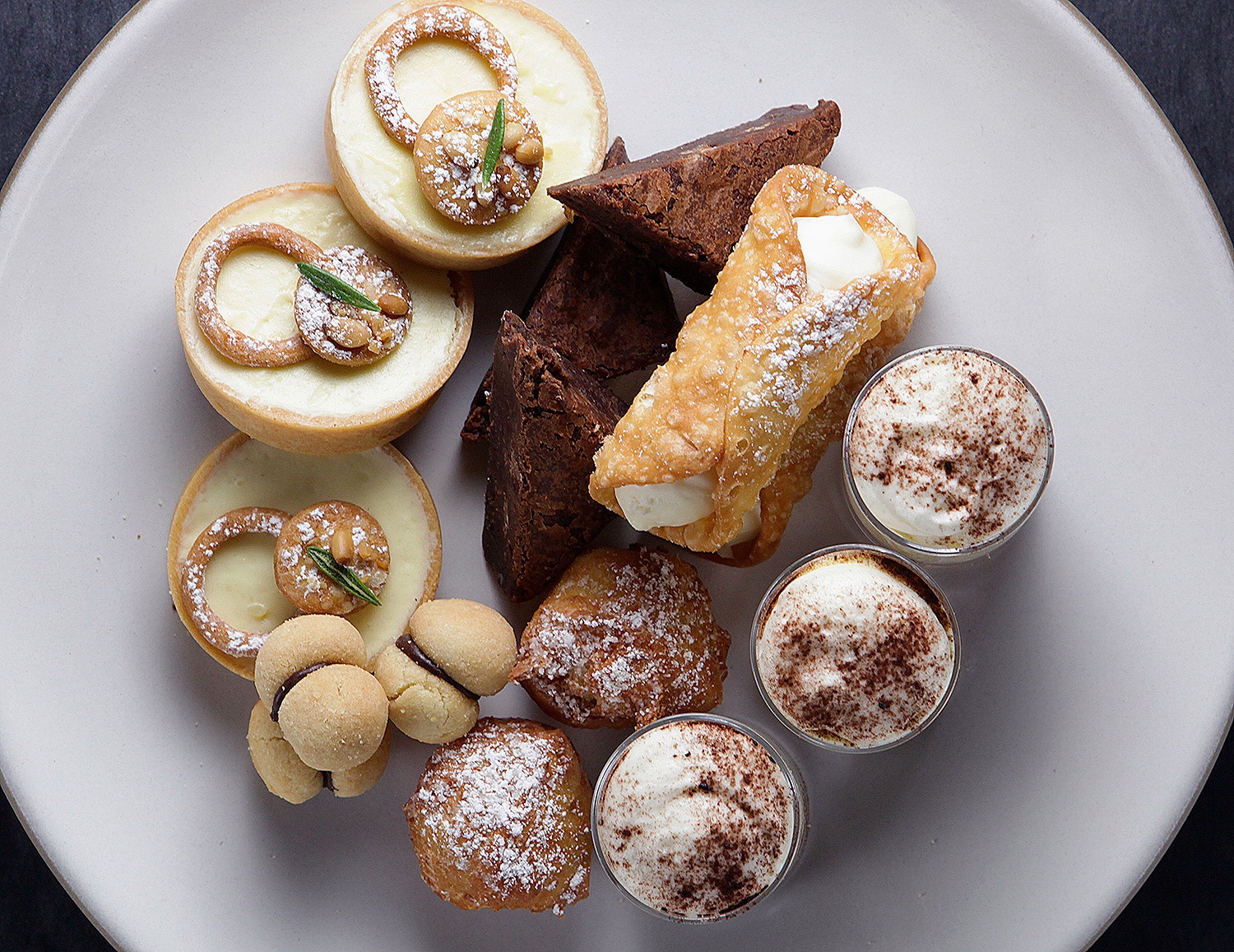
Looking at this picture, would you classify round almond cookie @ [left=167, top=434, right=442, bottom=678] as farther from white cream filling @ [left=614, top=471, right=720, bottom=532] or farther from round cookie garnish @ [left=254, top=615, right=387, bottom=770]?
white cream filling @ [left=614, top=471, right=720, bottom=532]

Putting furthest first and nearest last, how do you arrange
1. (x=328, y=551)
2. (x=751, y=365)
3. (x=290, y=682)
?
(x=328, y=551), (x=290, y=682), (x=751, y=365)

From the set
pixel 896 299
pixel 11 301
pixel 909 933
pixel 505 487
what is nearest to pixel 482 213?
pixel 505 487

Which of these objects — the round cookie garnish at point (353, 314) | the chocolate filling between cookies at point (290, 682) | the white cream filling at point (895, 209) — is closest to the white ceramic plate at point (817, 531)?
the white cream filling at point (895, 209)

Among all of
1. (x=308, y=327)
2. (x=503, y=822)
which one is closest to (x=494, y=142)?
(x=308, y=327)

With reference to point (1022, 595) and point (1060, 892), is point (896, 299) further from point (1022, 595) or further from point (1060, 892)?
point (1060, 892)

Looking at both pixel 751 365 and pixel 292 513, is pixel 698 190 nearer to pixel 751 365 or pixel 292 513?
pixel 751 365
